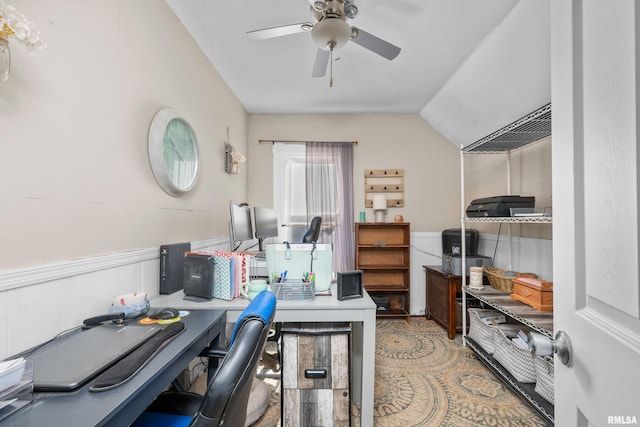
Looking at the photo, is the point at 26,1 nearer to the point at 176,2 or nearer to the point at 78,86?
the point at 78,86

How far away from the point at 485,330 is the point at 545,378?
0.61 m

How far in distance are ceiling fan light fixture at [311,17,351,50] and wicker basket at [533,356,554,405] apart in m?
2.22

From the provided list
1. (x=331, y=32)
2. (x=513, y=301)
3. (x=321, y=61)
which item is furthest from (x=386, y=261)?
(x=331, y=32)

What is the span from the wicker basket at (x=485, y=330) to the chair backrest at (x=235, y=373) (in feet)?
7.11

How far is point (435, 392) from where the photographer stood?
1958 mm

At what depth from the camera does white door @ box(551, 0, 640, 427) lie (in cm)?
46

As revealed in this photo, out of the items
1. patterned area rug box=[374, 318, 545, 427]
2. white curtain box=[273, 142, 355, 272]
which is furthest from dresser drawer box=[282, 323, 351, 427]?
white curtain box=[273, 142, 355, 272]

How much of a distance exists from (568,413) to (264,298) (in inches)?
31.6

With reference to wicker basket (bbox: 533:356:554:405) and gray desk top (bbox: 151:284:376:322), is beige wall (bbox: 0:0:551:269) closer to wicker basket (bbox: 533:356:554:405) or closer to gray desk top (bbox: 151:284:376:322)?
gray desk top (bbox: 151:284:376:322)

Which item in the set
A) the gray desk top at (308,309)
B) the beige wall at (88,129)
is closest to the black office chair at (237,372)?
the gray desk top at (308,309)

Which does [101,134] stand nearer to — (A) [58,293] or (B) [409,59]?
(A) [58,293]

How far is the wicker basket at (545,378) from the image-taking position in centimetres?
166

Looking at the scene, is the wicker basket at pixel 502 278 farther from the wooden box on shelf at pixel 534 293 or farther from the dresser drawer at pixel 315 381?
the dresser drawer at pixel 315 381

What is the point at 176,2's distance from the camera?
1771mm
